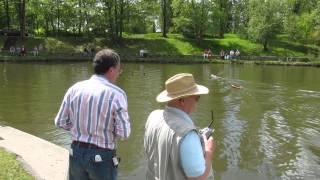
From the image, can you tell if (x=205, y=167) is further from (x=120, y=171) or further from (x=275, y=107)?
(x=275, y=107)

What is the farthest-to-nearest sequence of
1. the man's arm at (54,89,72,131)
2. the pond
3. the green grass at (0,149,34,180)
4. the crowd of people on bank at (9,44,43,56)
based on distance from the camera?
the crowd of people on bank at (9,44,43,56)
the pond
the green grass at (0,149,34,180)
the man's arm at (54,89,72,131)

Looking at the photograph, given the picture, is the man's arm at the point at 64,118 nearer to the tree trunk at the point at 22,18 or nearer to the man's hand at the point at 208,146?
the man's hand at the point at 208,146

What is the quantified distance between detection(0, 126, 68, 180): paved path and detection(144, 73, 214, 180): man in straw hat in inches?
219

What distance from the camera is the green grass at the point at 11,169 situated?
8.78 meters

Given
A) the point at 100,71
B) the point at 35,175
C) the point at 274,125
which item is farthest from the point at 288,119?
the point at 100,71

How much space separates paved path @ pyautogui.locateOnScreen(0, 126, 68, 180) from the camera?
10055 millimetres

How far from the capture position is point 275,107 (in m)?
24.4

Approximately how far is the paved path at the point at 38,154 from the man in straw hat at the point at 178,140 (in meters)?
5.56

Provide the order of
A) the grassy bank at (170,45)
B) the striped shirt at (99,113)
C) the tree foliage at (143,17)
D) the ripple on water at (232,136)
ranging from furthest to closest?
the tree foliage at (143,17) → the grassy bank at (170,45) → the ripple on water at (232,136) → the striped shirt at (99,113)

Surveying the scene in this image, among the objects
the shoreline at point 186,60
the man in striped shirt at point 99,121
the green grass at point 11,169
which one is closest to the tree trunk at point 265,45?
the shoreline at point 186,60

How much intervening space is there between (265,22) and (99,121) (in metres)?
61.8

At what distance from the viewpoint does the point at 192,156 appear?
4.11 m

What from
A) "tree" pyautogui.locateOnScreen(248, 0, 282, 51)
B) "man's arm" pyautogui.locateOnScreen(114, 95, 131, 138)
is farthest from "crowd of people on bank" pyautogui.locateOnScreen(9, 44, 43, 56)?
"man's arm" pyautogui.locateOnScreen(114, 95, 131, 138)

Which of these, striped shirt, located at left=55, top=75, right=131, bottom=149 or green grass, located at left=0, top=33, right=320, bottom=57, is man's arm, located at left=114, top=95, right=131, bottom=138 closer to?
striped shirt, located at left=55, top=75, right=131, bottom=149
